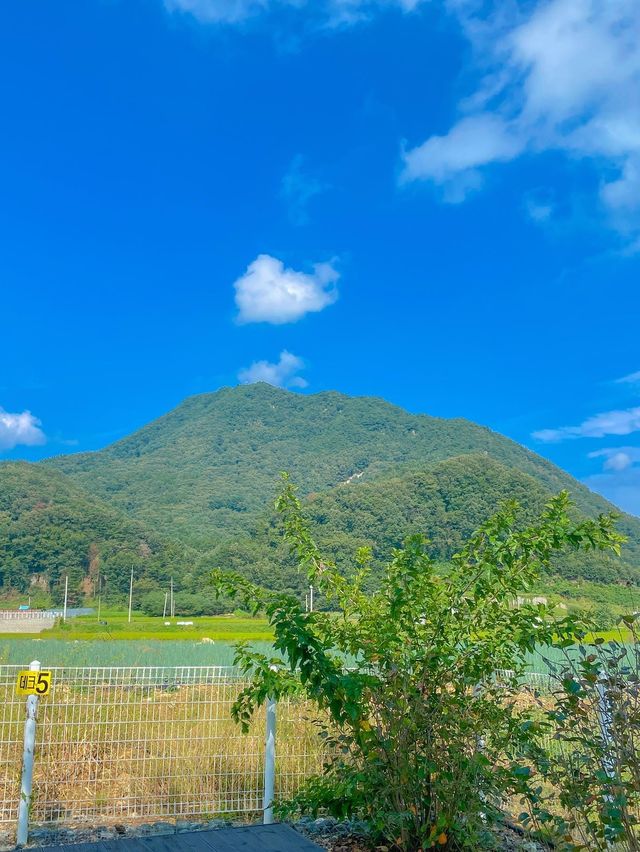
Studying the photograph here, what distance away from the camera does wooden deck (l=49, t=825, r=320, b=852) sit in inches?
160

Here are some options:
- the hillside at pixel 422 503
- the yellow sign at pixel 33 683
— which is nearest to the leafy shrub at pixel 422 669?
the yellow sign at pixel 33 683

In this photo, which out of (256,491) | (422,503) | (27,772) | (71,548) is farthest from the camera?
(256,491)

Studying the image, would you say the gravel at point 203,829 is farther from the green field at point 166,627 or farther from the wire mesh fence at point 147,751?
the green field at point 166,627

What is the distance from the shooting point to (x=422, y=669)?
13.4ft

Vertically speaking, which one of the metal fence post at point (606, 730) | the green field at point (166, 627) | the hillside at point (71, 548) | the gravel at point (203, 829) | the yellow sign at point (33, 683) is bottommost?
the green field at point (166, 627)

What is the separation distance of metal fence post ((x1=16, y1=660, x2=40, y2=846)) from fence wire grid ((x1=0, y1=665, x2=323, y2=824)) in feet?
0.65

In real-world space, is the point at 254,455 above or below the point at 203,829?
above

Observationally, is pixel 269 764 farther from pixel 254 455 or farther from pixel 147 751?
pixel 254 455

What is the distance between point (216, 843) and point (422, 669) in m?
1.56

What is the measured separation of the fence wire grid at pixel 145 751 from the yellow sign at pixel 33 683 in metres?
0.22

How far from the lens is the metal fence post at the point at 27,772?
490cm

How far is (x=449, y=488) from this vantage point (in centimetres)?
6375

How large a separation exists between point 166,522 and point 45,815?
89.2 metres

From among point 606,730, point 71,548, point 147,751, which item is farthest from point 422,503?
point 606,730
